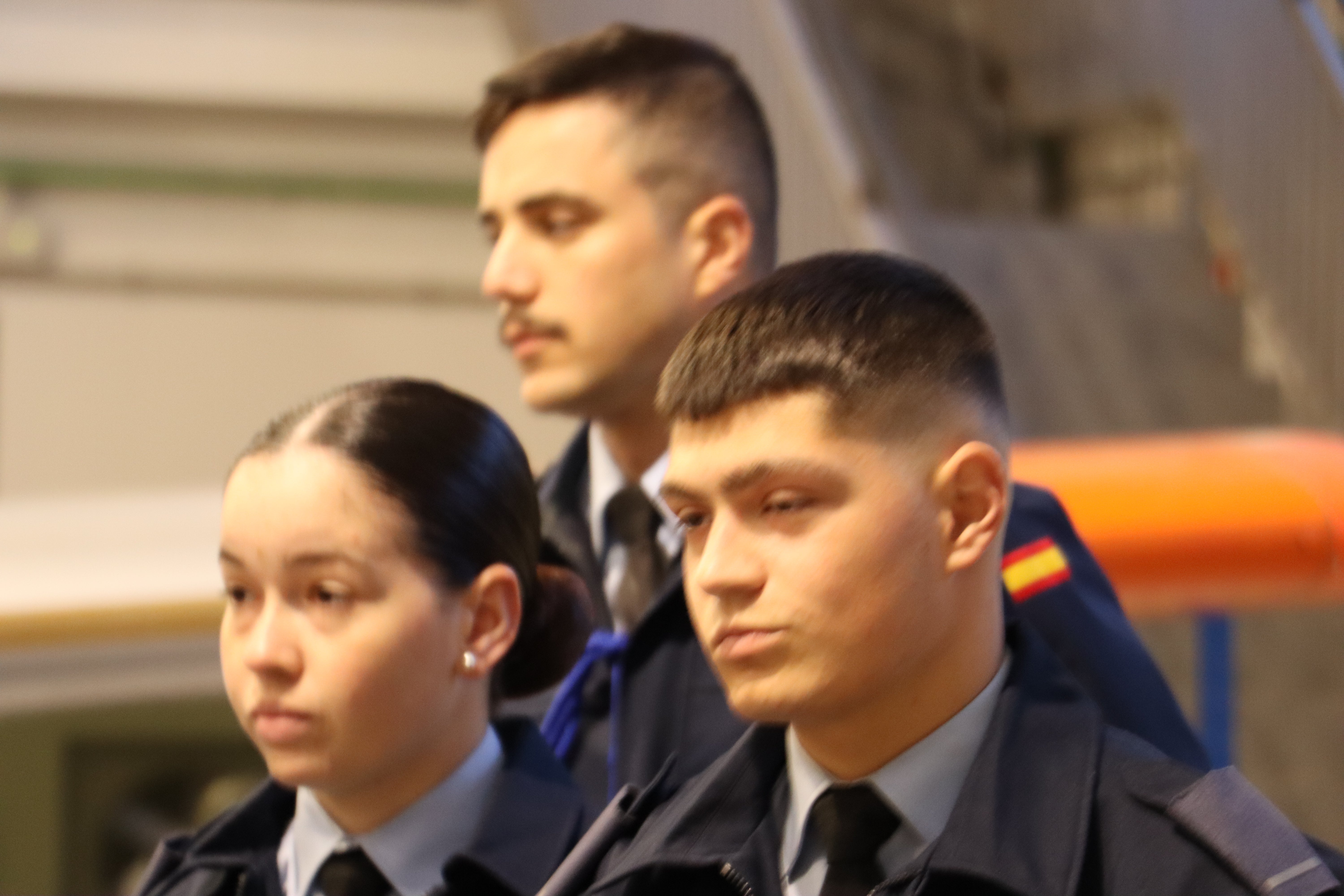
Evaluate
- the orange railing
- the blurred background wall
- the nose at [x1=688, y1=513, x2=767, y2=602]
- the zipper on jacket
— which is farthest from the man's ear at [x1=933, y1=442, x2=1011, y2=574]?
the blurred background wall

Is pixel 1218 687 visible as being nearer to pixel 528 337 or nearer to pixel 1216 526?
pixel 1216 526

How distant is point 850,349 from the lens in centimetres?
94

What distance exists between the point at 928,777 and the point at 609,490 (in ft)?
1.96

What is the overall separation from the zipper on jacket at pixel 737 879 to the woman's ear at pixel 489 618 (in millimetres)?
305

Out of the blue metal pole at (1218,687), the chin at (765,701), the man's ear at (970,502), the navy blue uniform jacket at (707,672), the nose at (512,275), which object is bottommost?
the blue metal pole at (1218,687)

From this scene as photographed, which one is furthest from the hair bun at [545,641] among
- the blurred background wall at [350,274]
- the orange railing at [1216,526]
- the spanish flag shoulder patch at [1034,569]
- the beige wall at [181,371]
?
the beige wall at [181,371]

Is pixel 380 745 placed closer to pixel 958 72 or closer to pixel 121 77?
pixel 121 77

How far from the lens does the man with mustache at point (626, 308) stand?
129 cm

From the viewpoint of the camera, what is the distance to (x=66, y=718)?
2.63m

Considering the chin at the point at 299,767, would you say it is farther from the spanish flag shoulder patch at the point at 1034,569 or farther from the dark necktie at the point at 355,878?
the spanish flag shoulder patch at the point at 1034,569

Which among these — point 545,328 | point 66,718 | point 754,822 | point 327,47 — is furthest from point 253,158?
point 754,822

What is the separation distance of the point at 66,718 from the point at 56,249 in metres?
1.20

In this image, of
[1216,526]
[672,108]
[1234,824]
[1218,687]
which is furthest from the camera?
[1218,687]

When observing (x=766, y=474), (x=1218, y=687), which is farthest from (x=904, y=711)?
(x=1218, y=687)
